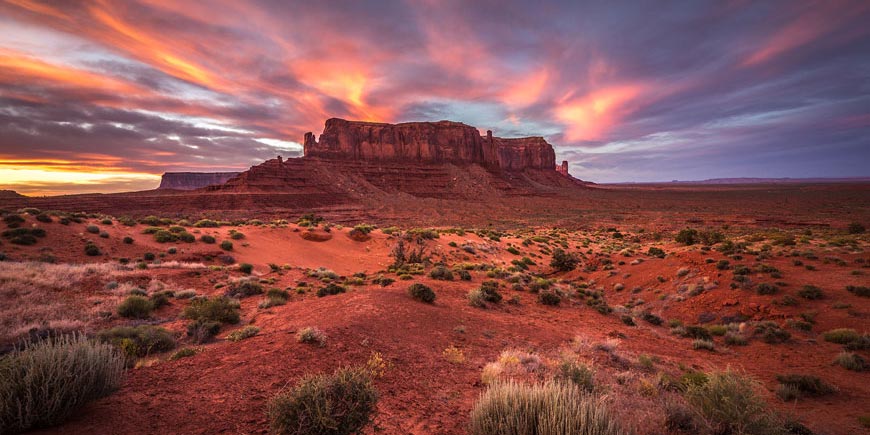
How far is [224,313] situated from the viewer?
29.4 ft

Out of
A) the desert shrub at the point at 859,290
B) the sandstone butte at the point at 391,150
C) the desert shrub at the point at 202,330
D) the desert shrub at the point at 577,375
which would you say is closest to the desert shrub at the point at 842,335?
the desert shrub at the point at 859,290

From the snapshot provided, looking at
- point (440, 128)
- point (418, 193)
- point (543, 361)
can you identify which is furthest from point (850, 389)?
point (440, 128)

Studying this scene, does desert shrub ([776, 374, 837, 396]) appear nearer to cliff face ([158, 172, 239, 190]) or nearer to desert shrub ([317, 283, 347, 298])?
desert shrub ([317, 283, 347, 298])

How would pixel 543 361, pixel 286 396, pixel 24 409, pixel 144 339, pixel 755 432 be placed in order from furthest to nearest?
pixel 543 361
pixel 144 339
pixel 755 432
pixel 286 396
pixel 24 409

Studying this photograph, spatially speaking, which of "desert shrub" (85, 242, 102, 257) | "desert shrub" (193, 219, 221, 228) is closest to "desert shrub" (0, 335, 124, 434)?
"desert shrub" (85, 242, 102, 257)

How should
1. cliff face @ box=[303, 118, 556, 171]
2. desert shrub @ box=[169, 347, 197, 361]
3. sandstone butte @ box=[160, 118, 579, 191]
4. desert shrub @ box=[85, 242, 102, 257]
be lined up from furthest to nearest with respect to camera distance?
cliff face @ box=[303, 118, 556, 171], sandstone butte @ box=[160, 118, 579, 191], desert shrub @ box=[85, 242, 102, 257], desert shrub @ box=[169, 347, 197, 361]

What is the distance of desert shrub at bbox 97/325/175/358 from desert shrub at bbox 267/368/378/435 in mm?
4561

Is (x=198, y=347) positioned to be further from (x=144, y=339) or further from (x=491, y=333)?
(x=491, y=333)

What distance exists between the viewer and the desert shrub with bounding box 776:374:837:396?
7.14 m

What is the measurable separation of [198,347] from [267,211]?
192 feet

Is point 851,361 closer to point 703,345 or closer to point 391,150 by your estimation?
point 703,345

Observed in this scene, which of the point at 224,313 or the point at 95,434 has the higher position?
the point at 95,434

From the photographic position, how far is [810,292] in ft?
41.7

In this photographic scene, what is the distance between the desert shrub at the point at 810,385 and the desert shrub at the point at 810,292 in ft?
25.5
